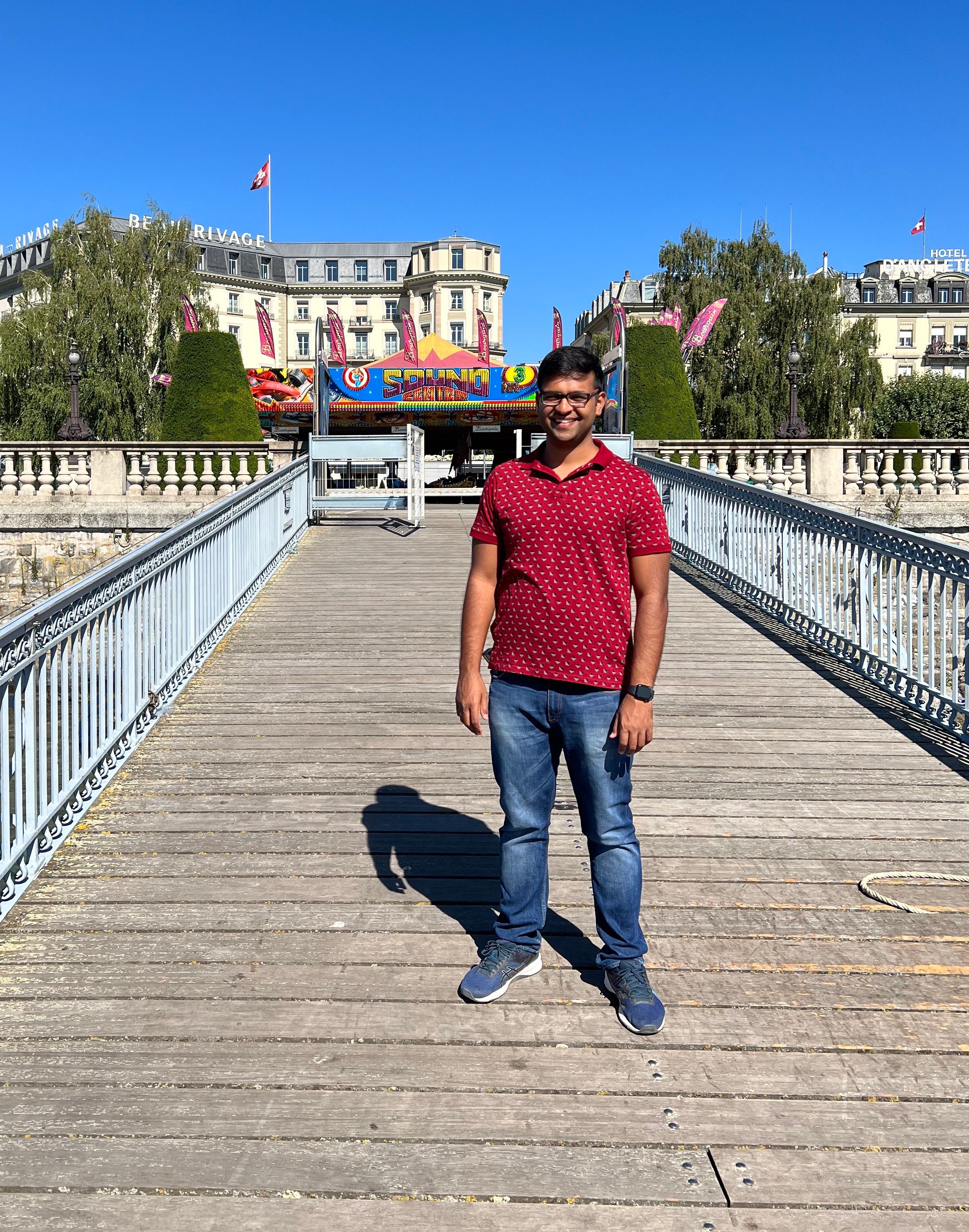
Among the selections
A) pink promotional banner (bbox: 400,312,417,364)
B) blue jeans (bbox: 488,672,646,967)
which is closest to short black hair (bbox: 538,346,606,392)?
blue jeans (bbox: 488,672,646,967)

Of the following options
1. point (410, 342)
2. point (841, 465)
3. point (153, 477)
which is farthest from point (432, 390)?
point (841, 465)

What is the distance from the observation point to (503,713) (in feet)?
11.0

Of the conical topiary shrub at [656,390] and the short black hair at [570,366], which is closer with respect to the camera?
the short black hair at [570,366]

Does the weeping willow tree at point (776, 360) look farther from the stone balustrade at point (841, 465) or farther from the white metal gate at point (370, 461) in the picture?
the white metal gate at point (370, 461)

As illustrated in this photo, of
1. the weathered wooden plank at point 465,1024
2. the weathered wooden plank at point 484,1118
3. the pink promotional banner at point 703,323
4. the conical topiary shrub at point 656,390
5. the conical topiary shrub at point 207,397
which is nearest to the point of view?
the weathered wooden plank at point 484,1118

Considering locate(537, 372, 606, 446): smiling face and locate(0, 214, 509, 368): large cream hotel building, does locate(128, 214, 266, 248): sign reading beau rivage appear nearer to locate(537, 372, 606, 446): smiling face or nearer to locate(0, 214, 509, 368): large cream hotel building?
locate(0, 214, 509, 368): large cream hotel building

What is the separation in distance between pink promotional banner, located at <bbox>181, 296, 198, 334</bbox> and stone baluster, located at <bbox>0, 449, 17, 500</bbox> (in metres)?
5.21

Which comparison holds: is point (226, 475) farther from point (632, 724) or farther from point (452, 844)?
point (632, 724)

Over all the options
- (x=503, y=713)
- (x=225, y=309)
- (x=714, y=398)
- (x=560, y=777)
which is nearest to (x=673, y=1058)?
(x=503, y=713)

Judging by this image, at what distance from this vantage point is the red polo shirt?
3.23 m

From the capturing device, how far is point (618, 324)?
19.2m

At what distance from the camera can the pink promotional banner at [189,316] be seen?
28.6m

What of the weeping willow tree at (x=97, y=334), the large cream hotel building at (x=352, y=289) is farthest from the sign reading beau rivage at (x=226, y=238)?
the weeping willow tree at (x=97, y=334)

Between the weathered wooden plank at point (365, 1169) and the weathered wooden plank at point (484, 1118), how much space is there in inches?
1.6
